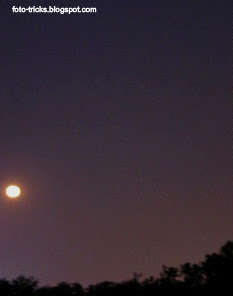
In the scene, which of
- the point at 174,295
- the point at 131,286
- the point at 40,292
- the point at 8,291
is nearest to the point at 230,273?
the point at 174,295

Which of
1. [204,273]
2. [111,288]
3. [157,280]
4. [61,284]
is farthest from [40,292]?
[204,273]

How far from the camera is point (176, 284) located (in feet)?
127

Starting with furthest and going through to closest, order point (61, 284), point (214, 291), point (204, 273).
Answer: point (61, 284), point (204, 273), point (214, 291)

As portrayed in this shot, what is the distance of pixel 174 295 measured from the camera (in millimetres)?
37188

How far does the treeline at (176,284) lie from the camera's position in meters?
37.7

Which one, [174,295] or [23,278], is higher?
[23,278]

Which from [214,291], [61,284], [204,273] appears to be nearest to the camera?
[214,291]

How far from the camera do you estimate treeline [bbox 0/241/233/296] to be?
124ft

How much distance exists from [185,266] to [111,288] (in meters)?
5.42

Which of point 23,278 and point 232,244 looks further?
point 23,278

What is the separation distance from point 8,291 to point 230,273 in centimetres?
1649

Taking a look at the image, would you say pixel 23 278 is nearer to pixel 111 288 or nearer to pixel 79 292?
pixel 79 292

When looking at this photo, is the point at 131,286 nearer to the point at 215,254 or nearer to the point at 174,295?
the point at 174,295

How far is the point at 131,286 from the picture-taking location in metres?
39.4
